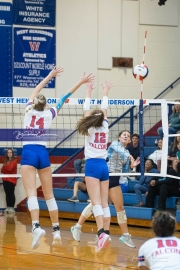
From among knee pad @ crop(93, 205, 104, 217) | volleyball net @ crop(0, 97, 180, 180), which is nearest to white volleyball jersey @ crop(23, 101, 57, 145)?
knee pad @ crop(93, 205, 104, 217)

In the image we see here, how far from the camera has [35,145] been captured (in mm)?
7793

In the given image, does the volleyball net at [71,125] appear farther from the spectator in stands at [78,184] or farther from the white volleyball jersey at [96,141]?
the white volleyball jersey at [96,141]

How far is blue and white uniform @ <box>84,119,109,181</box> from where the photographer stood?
809 centimetres

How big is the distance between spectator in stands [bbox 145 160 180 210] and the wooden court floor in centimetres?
69

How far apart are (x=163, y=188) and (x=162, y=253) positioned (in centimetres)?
765

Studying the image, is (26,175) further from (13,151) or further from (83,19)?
(83,19)

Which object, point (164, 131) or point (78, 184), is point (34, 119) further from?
point (78, 184)

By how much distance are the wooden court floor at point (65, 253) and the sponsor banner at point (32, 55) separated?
5.50 metres

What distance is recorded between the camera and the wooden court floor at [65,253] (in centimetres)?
772

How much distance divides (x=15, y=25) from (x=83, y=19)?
6.18ft

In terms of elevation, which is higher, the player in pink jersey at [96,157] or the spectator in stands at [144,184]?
the player in pink jersey at [96,157]

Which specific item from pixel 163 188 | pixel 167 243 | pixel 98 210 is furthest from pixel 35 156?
pixel 163 188

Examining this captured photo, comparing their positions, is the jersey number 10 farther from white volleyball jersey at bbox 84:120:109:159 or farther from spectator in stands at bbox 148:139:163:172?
spectator in stands at bbox 148:139:163:172

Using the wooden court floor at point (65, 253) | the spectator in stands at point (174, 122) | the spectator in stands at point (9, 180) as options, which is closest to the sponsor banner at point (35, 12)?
the spectator in stands at point (9, 180)
